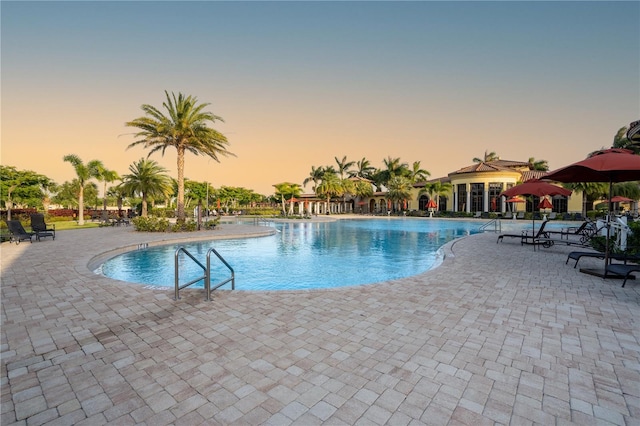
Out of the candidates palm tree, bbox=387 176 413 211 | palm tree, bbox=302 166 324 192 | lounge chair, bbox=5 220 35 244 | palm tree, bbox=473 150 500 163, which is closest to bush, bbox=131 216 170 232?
lounge chair, bbox=5 220 35 244

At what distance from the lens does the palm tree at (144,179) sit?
31.4m

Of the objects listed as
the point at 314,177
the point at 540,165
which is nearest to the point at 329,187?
the point at 314,177

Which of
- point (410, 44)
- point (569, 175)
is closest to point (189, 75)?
point (410, 44)

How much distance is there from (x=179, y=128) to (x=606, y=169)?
20.2 meters

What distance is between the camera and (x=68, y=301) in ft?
15.7

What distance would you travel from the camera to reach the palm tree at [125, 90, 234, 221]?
18.6m

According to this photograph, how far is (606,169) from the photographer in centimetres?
550

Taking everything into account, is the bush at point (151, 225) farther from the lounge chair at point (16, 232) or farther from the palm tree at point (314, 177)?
the palm tree at point (314, 177)

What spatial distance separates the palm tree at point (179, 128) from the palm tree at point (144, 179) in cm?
1366

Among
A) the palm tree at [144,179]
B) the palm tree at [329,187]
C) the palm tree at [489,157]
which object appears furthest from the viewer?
the palm tree at [489,157]

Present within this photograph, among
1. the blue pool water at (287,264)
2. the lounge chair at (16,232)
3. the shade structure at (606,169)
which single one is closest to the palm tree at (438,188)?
the blue pool water at (287,264)

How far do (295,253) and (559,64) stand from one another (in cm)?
1734

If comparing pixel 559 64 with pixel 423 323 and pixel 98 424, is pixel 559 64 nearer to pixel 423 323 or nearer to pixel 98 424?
pixel 423 323

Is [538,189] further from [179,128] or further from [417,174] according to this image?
[417,174]
